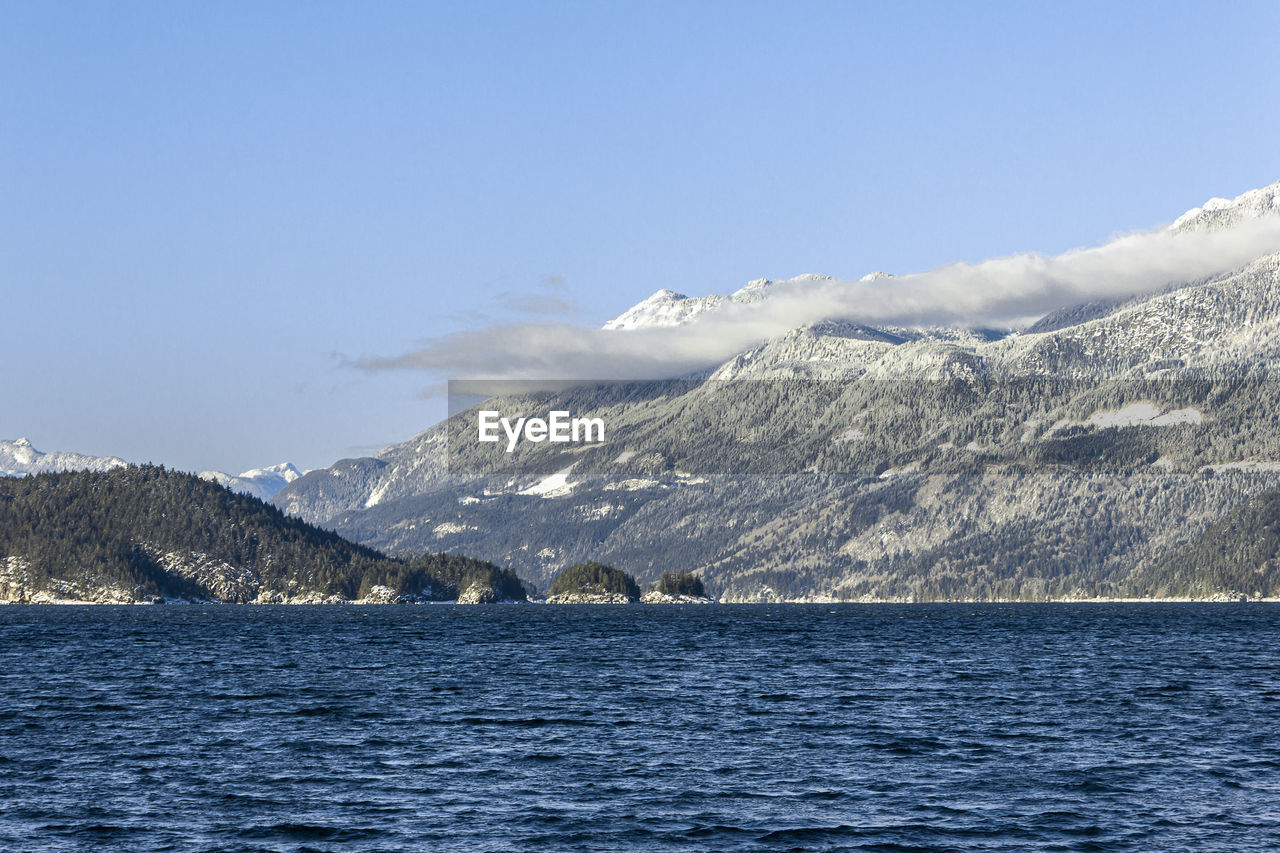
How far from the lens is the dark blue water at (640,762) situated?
209 ft

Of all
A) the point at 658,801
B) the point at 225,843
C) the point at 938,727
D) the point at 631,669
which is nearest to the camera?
the point at 225,843

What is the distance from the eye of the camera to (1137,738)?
309 feet

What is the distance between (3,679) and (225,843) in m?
97.1

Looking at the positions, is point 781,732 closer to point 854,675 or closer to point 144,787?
point 144,787

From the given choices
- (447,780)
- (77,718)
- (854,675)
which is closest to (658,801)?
(447,780)

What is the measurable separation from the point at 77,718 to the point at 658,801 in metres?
57.5

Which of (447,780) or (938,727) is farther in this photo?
(938,727)

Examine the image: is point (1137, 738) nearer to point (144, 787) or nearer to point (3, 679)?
point (144, 787)

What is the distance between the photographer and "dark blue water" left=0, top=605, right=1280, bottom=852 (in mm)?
63688

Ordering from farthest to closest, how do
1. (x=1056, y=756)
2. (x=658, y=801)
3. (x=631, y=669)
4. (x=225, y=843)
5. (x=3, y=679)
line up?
1. (x=631, y=669)
2. (x=3, y=679)
3. (x=1056, y=756)
4. (x=658, y=801)
5. (x=225, y=843)

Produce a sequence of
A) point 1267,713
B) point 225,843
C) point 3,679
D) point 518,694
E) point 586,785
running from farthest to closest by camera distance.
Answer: point 3,679 < point 518,694 < point 1267,713 < point 586,785 < point 225,843

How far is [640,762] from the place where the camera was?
8462cm

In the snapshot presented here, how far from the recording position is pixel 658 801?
7156 centimetres

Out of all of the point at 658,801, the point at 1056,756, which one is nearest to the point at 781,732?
the point at 1056,756
